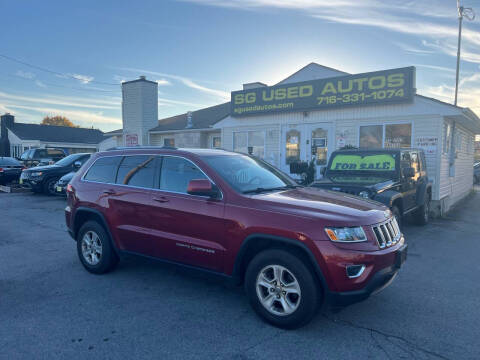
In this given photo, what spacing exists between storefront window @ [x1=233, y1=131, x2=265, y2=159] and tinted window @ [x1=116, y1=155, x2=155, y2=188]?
32.9ft

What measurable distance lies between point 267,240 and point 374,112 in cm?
970

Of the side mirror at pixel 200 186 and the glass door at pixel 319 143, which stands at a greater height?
the glass door at pixel 319 143

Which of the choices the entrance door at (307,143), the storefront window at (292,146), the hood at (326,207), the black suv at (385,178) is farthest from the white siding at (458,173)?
the hood at (326,207)

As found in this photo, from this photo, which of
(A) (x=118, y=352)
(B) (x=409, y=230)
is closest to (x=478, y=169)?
(B) (x=409, y=230)

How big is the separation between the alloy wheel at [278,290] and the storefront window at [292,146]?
409 inches

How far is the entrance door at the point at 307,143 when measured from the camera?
13.0 m

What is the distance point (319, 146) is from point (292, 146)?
110cm

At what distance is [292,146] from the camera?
1379cm

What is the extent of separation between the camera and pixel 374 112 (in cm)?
1178

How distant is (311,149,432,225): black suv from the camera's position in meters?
6.84

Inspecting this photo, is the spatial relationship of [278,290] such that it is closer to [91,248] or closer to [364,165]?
[91,248]

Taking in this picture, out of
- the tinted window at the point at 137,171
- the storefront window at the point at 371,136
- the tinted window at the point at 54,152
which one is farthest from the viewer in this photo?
the tinted window at the point at 54,152

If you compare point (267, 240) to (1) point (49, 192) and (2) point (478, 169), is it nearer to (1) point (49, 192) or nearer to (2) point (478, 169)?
(1) point (49, 192)

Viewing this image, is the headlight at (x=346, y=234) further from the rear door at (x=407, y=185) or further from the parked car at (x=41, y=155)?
the parked car at (x=41, y=155)
